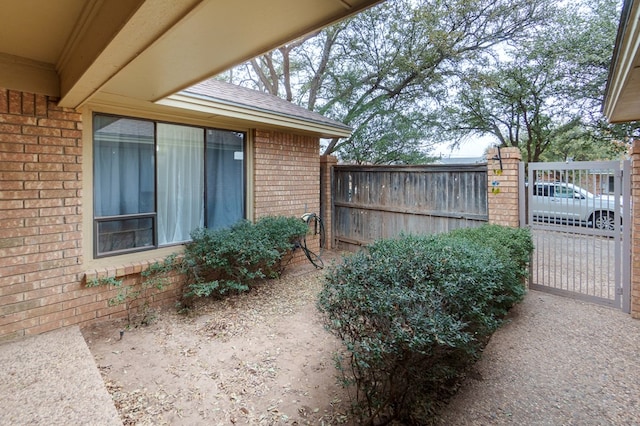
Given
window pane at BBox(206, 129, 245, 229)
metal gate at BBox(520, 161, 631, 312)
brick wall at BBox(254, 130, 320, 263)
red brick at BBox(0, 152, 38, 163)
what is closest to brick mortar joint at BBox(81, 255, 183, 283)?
window pane at BBox(206, 129, 245, 229)

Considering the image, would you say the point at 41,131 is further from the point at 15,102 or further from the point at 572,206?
the point at 572,206

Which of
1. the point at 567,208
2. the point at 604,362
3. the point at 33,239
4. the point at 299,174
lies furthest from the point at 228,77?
the point at 604,362

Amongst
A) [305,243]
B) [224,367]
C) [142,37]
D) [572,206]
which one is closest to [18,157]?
[142,37]

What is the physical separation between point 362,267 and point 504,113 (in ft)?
34.1

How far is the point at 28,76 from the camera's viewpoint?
10.7 ft

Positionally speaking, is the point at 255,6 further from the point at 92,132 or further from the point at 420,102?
the point at 420,102

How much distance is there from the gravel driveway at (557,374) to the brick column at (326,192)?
14.9 feet

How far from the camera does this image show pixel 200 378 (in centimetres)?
291

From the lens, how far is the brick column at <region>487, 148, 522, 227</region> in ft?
16.2

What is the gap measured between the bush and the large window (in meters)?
0.42

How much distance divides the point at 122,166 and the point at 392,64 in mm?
8806

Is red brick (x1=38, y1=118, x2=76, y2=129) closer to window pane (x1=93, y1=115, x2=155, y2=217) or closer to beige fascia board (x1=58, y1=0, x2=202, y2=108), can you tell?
window pane (x1=93, y1=115, x2=155, y2=217)

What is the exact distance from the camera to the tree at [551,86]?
848 centimetres

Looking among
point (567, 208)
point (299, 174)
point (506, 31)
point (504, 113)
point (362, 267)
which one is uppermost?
point (506, 31)
